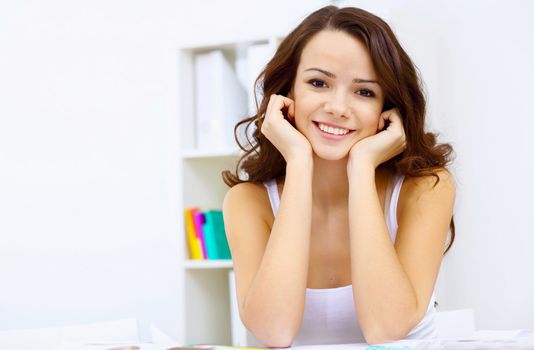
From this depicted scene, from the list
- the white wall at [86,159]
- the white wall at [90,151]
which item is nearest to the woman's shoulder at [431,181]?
the white wall at [90,151]

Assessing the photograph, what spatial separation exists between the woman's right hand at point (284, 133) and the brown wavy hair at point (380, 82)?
87mm

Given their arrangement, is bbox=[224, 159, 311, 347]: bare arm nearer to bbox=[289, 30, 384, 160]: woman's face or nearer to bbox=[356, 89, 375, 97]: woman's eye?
bbox=[289, 30, 384, 160]: woman's face

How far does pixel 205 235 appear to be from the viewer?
210 centimetres

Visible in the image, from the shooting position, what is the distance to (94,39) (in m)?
2.85

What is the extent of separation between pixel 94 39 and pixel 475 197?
193cm

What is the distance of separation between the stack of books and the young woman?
0.61 metres

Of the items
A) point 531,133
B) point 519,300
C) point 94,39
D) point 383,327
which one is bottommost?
point 519,300

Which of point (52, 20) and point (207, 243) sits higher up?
point (52, 20)

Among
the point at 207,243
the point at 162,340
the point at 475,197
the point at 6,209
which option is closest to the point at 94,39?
the point at 6,209

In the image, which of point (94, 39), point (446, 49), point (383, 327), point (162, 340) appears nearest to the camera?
point (162, 340)

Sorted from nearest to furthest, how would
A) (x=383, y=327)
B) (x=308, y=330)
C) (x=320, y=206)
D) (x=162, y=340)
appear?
(x=162, y=340) → (x=383, y=327) → (x=308, y=330) → (x=320, y=206)

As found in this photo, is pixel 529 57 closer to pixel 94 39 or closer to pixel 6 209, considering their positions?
pixel 94 39

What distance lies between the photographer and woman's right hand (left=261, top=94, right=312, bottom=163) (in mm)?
1279

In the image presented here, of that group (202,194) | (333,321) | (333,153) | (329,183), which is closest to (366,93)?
(333,153)
